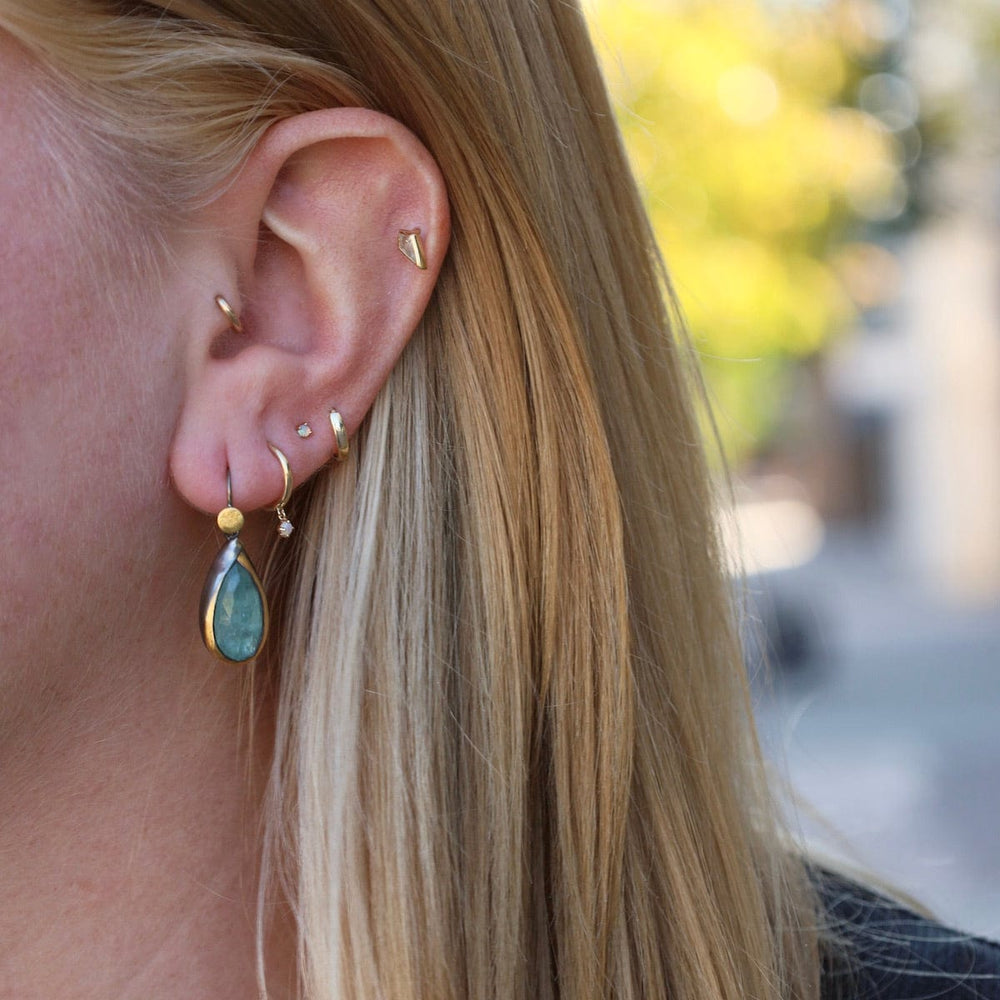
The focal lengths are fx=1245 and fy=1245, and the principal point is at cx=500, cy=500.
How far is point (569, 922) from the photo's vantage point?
4.55 feet

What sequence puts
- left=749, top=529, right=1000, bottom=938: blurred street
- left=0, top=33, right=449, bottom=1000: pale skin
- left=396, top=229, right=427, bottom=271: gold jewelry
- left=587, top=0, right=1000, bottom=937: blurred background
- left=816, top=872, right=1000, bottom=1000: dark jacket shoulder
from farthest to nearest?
left=587, top=0, right=1000, bottom=937: blurred background < left=749, top=529, right=1000, bottom=938: blurred street < left=816, top=872, right=1000, bottom=1000: dark jacket shoulder < left=396, top=229, right=427, bottom=271: gold jewelry < left=0, top=33, right=449, bottom=1000: pale skin

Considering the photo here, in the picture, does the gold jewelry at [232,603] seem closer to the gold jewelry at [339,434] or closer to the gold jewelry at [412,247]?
the gold jewelry at [339,434]

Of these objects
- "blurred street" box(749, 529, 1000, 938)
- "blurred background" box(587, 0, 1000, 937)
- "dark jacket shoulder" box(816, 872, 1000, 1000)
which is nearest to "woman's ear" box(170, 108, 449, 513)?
"blurred background" box(587, 0, 1000, 937)

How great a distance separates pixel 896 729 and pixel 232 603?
9.61 metres

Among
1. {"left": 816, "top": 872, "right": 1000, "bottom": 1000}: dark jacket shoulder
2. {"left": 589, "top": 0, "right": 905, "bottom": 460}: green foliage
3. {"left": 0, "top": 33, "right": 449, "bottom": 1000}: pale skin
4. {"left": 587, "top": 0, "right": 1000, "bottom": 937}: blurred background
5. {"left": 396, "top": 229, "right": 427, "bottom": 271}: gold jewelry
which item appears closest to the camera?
{"left": 0, "top": 33, "right": 449, "bottom": 1000}: pale skin

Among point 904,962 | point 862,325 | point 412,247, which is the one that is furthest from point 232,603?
point 862,325

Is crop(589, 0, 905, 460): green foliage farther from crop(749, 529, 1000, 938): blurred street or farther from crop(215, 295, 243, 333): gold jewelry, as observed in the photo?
crop(215, 295, 243, 333): gold jewelry

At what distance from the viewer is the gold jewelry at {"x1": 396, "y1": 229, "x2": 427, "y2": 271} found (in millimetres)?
1361

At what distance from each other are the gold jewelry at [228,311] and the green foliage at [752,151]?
21.3ft

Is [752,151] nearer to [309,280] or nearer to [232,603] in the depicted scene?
[309,280]

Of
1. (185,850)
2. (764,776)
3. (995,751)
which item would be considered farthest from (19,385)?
(995,751)

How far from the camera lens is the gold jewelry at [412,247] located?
1.36 metres

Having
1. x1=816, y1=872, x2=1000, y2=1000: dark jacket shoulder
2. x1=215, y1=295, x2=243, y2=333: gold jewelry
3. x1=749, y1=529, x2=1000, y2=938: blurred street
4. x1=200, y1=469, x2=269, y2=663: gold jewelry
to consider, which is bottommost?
x1=816, y1=872, x2=1000, y2=1000: dark jacket shoulder

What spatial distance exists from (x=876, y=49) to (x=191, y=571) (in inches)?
409
